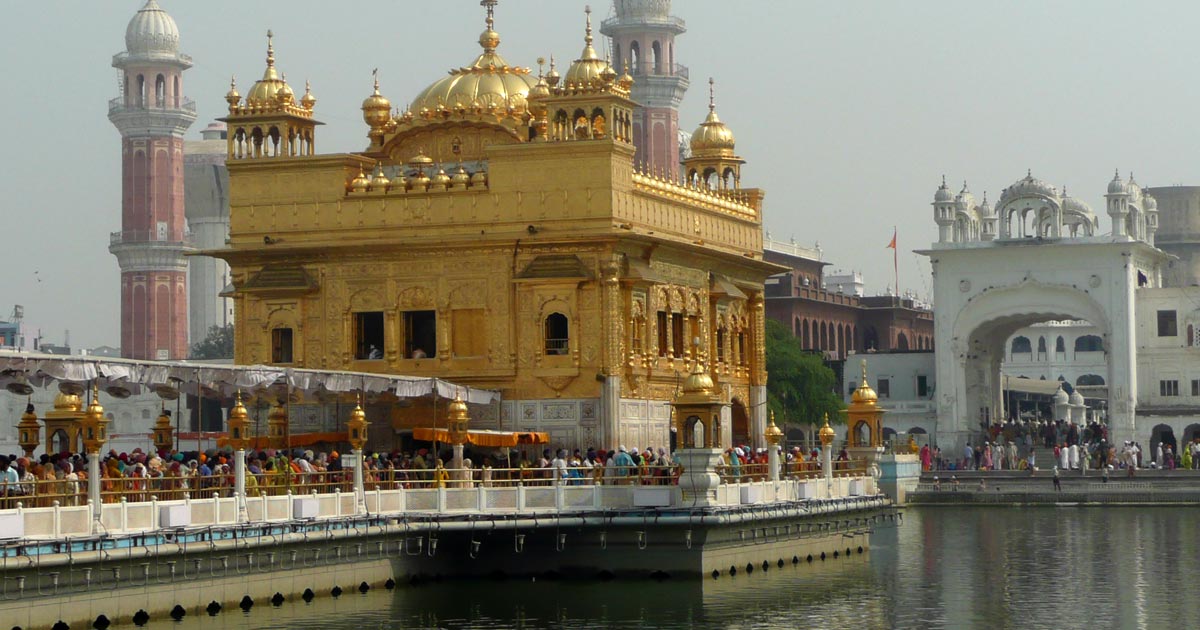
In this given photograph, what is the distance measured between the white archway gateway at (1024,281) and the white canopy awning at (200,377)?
1396 inches

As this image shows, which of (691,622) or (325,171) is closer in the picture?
(691,622)

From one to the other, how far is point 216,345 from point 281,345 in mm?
51455

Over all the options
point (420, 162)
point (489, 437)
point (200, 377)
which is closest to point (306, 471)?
point (200, 377)

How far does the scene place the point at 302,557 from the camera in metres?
24.2

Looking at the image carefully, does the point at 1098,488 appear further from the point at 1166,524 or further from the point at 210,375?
the point at 210,375

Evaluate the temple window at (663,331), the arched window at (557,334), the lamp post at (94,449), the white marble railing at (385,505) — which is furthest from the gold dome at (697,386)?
the lamp post at (94,449)

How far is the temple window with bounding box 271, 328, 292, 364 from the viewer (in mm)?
34219

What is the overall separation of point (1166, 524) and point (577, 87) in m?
15.5

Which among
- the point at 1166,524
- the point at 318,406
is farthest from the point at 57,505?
the point at 1166,524

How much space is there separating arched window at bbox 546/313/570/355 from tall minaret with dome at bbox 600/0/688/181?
1817 inches

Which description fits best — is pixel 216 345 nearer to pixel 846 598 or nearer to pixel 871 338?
pixel 871 338

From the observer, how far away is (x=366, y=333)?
33.8 metres

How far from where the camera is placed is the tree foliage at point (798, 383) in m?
65.9

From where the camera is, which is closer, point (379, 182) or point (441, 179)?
point (441, 179)
